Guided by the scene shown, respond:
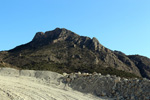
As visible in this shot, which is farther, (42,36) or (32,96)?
(42,36)

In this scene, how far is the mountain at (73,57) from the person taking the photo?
187ft

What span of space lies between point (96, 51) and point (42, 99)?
205 feet

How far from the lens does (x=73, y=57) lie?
66.0 m

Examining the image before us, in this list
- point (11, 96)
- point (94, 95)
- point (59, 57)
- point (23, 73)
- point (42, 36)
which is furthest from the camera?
point (42, 36)

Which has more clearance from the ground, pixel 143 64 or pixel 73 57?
pixel 73 57

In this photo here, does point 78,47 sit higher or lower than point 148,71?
higher

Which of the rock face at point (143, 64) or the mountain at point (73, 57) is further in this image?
the rock face at point (143, 64)

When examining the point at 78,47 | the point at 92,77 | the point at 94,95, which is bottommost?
the point at 94,95

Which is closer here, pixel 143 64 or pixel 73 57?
pixel 73 57

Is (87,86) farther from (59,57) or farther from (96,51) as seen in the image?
(96,51)

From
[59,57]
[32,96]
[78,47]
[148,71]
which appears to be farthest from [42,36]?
[32,96]

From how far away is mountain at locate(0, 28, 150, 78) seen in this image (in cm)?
5695

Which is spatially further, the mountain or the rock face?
the rock face

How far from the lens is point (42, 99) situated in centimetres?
1249
